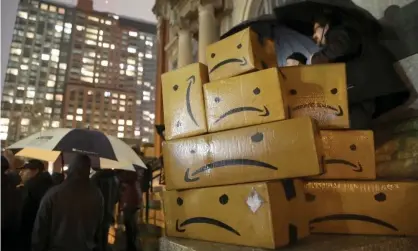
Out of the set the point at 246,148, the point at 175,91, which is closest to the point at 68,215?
the point at 175,91

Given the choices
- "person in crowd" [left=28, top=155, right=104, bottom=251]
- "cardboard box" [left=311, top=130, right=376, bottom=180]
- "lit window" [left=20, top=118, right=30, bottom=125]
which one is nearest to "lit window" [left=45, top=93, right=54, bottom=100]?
"lit window" [left=20, top=118, right=30, bottom=125]

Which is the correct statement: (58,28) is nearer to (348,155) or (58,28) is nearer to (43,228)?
(43,228)

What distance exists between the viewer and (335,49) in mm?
2316

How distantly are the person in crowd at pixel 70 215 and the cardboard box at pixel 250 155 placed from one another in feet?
3.37

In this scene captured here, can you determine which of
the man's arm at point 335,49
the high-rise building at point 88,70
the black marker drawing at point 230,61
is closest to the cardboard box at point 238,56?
the black marker drawing at point 230,61

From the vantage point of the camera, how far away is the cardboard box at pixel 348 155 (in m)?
1.75

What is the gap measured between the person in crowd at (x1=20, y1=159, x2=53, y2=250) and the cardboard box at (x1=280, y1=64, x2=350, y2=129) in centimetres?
255

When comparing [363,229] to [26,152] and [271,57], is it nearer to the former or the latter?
[271,57]

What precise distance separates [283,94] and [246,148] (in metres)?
0.37

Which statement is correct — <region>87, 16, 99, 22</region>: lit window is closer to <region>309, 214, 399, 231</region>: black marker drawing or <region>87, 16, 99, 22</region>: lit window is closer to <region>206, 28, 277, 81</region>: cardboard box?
<region>206, 28, 277, 81</region>: cardboard box

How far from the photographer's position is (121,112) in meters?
20.6

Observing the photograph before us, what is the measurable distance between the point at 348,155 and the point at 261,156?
0.62m

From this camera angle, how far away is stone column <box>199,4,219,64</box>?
7367mm

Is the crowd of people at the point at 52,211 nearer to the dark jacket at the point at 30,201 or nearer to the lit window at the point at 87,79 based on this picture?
the dark jacket at the point at 30,201
